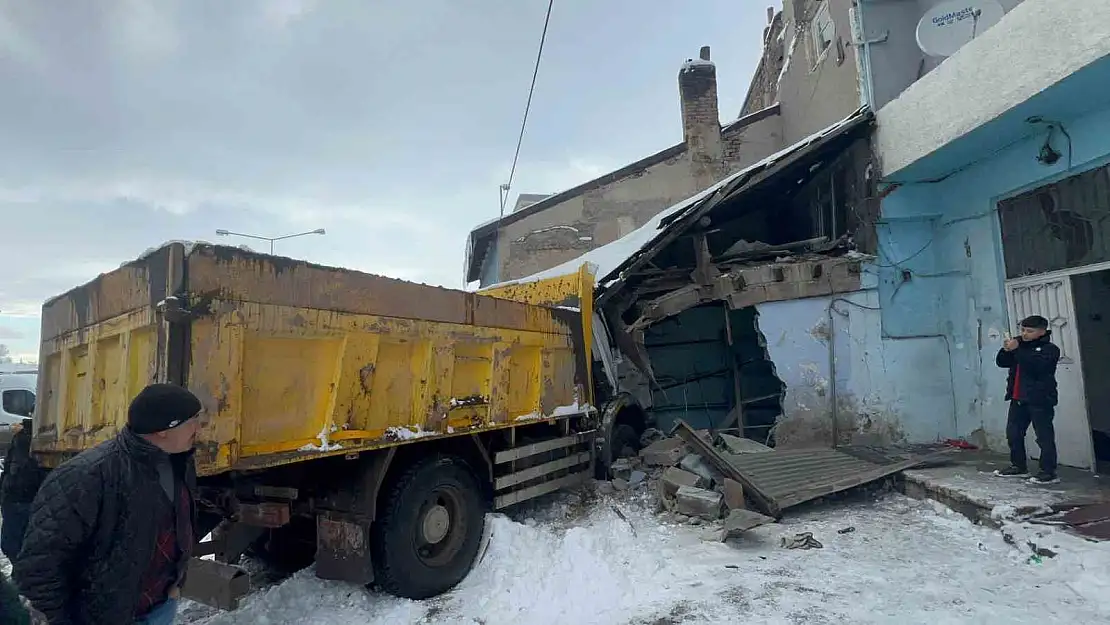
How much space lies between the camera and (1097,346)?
709 centimetres

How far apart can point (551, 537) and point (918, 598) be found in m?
2.68

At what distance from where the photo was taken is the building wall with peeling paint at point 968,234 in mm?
6035

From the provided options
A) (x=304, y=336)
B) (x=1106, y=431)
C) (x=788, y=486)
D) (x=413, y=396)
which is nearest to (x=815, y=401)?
(x=788, y=486)

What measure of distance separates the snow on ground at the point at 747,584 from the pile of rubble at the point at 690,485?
0.19m

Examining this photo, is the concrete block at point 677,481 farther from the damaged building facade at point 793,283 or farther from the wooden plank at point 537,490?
the damaged building facade at point 793,283

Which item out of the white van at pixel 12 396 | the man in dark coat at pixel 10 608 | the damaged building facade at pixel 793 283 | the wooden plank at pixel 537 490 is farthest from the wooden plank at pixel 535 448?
the white van at pixel 12 396

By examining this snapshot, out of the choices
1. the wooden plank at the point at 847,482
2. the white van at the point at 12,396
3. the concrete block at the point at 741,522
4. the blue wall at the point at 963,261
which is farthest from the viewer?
the white van at the point at 12,396

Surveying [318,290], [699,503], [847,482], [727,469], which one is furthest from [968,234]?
[318,290]

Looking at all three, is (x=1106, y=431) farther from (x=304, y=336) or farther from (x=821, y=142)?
(x=304, y=336)

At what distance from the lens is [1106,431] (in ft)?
23.2

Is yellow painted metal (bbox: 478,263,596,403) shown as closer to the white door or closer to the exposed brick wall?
the white door

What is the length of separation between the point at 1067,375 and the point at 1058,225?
5.10 feet

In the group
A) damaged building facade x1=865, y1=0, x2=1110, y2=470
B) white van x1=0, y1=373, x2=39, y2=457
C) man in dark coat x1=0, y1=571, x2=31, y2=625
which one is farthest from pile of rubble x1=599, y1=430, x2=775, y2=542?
white van x1=0, y1=373, x2=39, y2=457

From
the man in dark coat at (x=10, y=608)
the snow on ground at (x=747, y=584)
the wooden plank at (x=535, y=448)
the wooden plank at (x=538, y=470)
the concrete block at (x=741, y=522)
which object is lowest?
the snow on ground at (x=747, y=584)
